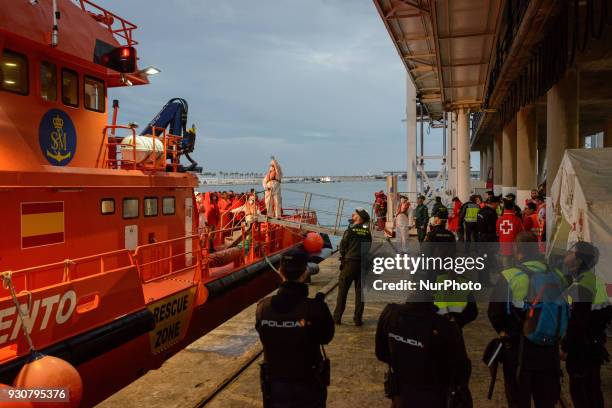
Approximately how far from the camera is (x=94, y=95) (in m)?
7.71

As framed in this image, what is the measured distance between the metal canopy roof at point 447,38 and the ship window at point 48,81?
7315 mm

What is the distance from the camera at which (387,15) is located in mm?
11758

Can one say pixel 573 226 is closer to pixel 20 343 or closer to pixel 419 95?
pixel 20 343

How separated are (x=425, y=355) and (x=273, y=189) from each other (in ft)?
35.9

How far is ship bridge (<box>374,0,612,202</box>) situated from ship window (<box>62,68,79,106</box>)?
7.20 meters

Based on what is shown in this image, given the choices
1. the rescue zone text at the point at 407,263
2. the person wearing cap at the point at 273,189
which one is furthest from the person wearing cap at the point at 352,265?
the person wearing cap at the point at 273,189

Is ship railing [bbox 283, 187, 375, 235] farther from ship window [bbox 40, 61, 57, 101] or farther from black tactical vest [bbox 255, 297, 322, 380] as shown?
black tactical vest [bbox 255, 297, 322, 380]

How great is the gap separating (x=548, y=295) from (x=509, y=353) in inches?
22.2

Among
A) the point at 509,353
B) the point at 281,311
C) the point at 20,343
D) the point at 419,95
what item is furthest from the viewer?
the point at 419,95

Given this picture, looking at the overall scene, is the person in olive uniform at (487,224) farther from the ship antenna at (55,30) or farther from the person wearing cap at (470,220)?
the ship antenna at (55,30)

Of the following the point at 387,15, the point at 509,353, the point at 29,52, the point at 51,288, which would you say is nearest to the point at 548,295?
the point at 509,353

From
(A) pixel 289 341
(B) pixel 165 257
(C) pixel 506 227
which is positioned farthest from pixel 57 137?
(C) pixel 506 227

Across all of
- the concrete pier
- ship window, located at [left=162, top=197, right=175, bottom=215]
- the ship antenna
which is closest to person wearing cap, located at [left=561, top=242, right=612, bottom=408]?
the ship antenna

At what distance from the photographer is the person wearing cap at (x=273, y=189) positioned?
13.3 metres
